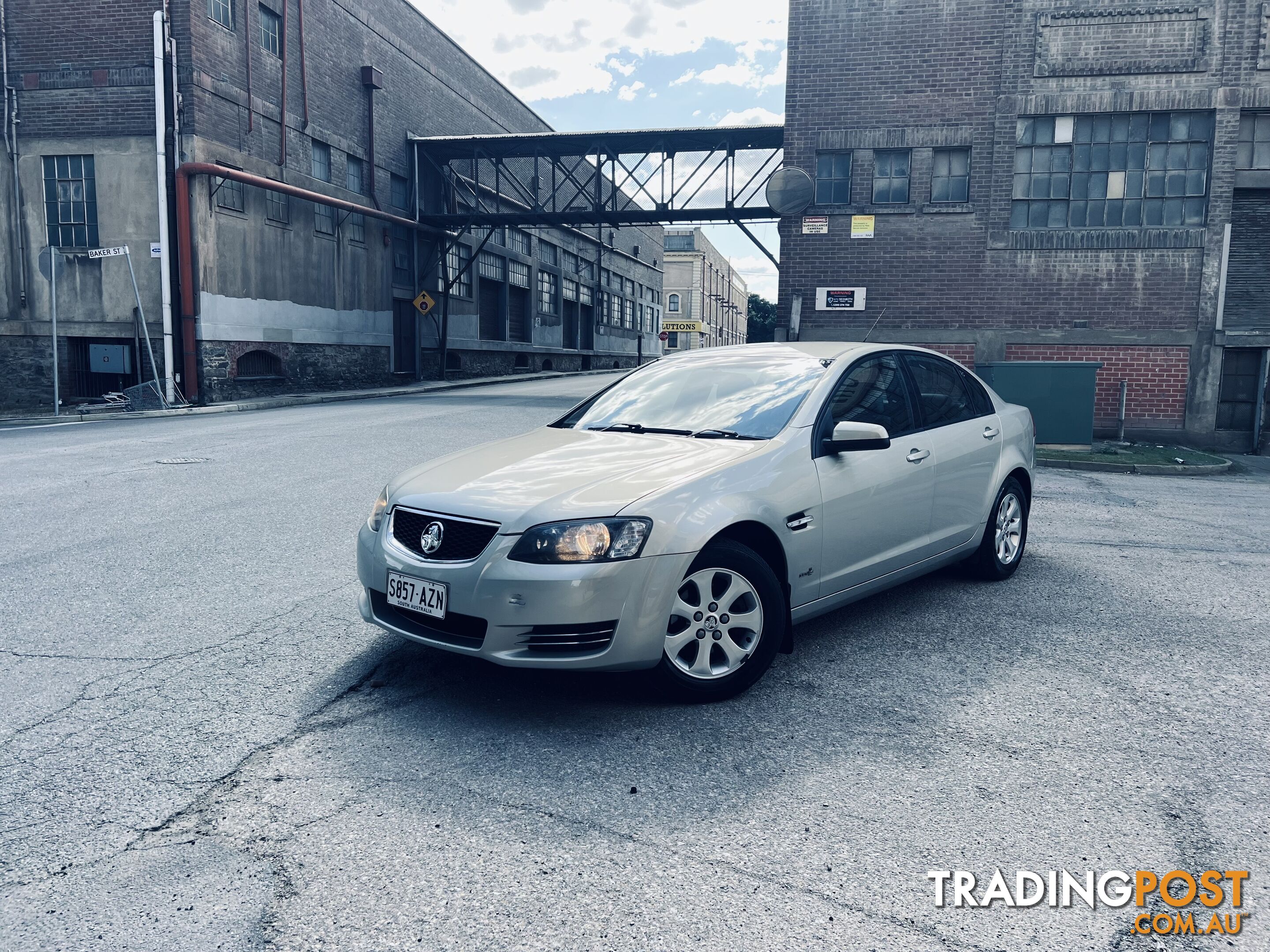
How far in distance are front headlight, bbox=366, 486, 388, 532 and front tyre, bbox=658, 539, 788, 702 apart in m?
1.35

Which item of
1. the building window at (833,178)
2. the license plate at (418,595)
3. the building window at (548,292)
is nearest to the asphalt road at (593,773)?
the license plate at (418,595)

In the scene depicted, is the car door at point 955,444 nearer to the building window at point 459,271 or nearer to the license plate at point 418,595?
the license plate at point 418,595

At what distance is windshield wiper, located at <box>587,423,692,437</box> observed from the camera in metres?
4.64

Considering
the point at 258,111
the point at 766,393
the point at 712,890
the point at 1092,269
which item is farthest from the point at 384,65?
the point at 712,890

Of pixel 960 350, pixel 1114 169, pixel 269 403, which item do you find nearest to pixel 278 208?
pixel 269 403

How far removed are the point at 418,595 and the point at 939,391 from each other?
337cm

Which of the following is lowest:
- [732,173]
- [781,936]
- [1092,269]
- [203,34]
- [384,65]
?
[781,936]

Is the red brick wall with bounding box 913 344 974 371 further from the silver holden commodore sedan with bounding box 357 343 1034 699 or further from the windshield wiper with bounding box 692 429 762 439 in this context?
the windshield wiper with bounding box 692 429 762 439

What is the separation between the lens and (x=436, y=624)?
12.1ft

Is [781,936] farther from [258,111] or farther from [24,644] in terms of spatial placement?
[258,111]

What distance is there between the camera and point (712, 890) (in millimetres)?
2539

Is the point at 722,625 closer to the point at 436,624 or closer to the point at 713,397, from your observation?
the point at 436,624

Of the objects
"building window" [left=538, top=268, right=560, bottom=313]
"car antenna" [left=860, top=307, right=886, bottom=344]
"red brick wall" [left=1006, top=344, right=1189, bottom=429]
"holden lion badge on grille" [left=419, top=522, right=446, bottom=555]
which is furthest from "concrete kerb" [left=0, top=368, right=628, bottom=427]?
"red brick wall" [left=1006, top=344, right=1189, bottom=429]

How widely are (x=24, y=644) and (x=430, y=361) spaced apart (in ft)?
94.7
